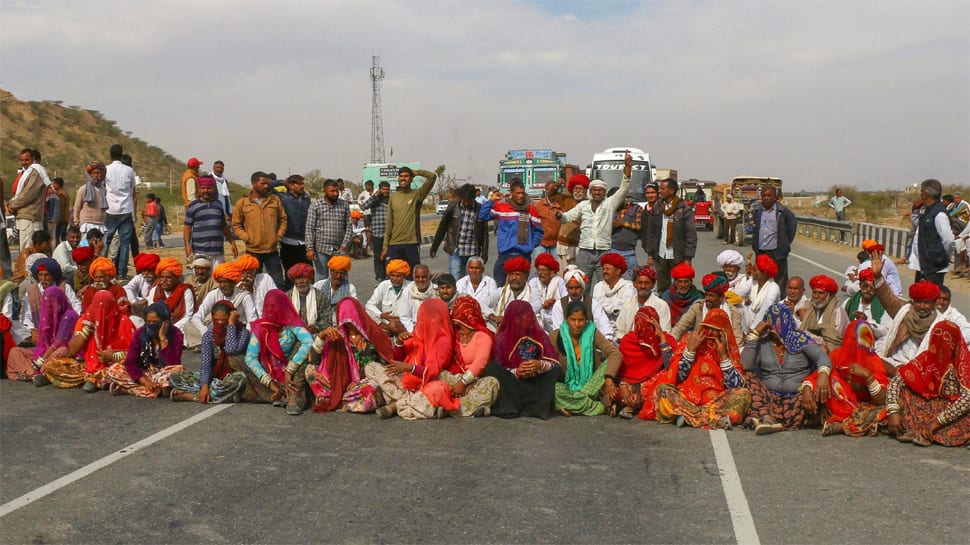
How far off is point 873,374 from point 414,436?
10.7ft

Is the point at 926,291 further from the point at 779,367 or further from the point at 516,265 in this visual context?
the point at 516,265

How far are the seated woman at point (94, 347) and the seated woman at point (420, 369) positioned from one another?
2377 millimetres

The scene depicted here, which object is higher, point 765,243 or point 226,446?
point 765,243

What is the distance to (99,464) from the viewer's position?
240 inches

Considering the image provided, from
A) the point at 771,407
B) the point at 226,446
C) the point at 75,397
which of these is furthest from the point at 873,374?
the point at 75,397

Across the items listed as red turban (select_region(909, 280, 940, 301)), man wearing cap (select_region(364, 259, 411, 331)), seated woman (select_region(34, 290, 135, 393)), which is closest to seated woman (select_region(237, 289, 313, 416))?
seated woman (select_region(34, 290, 135, 393))

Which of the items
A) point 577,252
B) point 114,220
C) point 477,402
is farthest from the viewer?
point 114,220

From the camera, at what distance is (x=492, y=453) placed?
6.36 m

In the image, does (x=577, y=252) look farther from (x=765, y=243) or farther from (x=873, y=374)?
(x=873, y=374)

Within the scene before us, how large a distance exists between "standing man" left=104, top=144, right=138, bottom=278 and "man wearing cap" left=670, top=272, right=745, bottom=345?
27.8ft

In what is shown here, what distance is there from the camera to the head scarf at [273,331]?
25.8 feet

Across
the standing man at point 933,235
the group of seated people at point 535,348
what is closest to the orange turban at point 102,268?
the group of seated people at point 535,348

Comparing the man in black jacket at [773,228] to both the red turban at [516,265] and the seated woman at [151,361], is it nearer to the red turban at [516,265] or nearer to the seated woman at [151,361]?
the red turban at [516,265]

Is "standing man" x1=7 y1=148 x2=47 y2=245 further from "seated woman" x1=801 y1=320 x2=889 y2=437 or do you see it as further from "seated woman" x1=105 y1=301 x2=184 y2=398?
"seated woman" x1=801 y1=320 x2=889 y2=437
